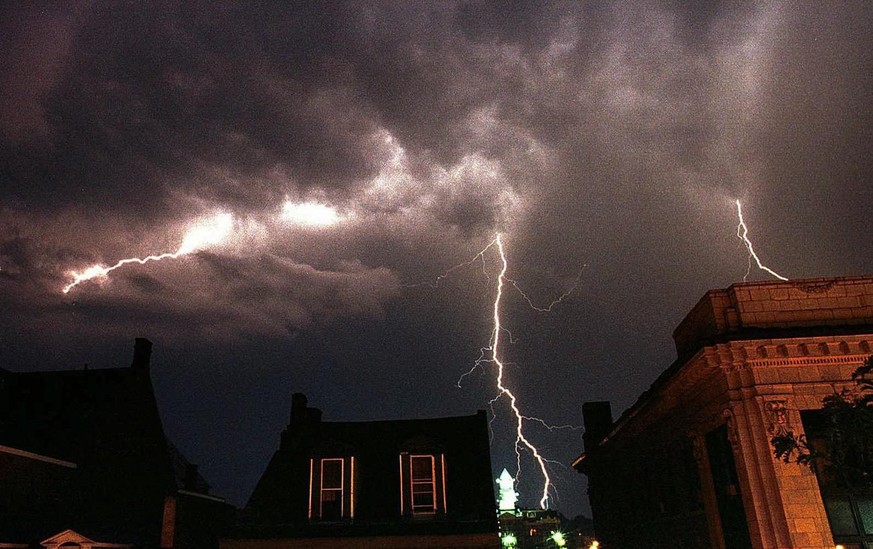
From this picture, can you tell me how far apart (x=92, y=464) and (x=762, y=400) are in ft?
81.2

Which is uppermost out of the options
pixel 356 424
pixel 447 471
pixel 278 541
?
pixel 356 424

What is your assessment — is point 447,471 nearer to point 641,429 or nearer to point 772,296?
point 641,429

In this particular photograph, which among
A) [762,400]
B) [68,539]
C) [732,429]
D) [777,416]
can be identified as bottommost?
[68,539]

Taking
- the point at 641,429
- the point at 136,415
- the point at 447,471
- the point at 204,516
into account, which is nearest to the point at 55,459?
the point at 136,415

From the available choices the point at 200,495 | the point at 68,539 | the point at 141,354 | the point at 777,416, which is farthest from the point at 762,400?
the point at 141,354

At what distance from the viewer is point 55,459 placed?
22406mm

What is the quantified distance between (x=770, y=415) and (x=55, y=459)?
24.2m

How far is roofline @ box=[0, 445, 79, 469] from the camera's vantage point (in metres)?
19.9

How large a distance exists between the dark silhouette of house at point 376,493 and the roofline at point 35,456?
7.35 m

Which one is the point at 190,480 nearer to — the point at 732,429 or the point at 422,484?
the point at 422,484

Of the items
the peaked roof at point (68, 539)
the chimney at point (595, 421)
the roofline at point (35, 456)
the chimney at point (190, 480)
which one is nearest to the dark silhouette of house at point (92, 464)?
the roofline at point (35, 456)

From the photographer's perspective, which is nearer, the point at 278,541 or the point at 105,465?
the point at 278,541

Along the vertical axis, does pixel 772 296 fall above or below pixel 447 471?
above

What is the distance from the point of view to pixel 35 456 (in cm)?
2122
